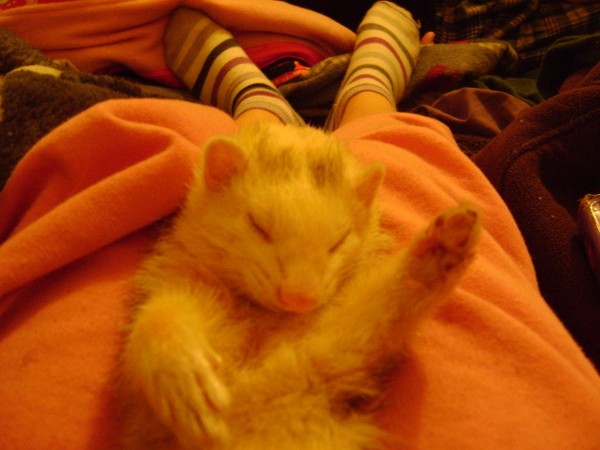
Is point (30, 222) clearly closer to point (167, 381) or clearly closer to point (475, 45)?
point (167, 381)

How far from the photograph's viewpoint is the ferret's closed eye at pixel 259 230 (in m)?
0.68

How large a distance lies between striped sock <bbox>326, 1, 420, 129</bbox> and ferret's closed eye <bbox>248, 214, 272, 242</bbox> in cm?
98

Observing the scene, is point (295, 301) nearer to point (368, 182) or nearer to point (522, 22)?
point (368, 182)

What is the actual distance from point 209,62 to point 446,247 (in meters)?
1.26

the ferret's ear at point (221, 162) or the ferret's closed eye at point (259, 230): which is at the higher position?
the ferret's ear at point (221, 162)

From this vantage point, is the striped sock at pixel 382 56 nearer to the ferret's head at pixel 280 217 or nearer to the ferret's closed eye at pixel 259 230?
the ferret's head at pixel 280 217

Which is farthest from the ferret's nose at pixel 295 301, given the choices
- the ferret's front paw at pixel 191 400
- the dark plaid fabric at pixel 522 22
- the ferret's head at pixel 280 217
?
the dark plaid fabric at pixel 522 22

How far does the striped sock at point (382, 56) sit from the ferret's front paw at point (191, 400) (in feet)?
3.92

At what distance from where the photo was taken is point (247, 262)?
680 mm

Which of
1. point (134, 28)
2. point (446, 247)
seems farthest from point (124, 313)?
point (134, 28)

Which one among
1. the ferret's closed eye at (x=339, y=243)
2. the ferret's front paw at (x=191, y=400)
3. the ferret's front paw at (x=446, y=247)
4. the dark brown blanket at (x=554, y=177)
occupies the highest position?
the ferret's front paw at (x=446, y=247)

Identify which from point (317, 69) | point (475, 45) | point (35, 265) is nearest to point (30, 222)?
point (35, 265)

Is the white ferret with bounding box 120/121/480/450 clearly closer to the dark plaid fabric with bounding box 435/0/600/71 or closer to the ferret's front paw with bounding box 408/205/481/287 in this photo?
the ferret's front paw with bounding box 408/205/481/287

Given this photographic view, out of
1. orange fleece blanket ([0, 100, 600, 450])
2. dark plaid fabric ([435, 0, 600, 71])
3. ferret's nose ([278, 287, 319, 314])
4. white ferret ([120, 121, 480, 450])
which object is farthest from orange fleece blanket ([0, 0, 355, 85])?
ferret's nose ([278, 287, 319, 314])
